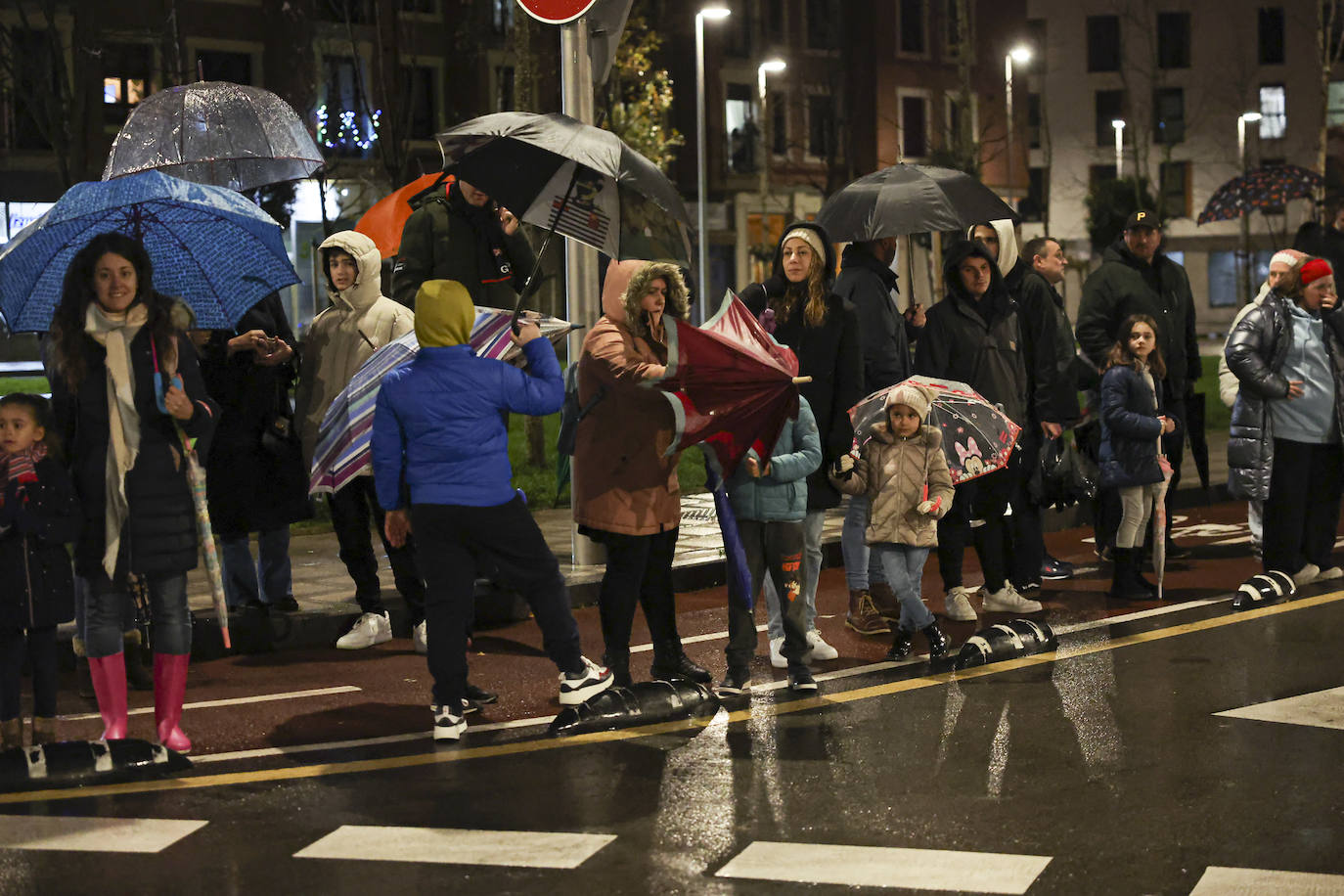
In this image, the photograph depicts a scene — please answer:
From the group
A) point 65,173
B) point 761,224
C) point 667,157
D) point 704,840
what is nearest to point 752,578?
point 704,840

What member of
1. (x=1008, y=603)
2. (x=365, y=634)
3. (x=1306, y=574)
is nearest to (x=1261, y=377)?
(x=1306, y=574)

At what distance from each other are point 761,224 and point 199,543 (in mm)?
45863

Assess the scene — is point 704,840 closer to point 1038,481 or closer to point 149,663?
point 149,663

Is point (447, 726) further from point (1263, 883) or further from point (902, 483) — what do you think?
point (1263, 883)

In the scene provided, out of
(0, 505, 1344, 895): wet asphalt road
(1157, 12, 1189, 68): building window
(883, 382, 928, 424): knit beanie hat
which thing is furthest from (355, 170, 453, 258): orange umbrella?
(1157, 12, 1189, 68): building window

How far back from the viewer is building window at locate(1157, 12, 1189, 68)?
78.1 m

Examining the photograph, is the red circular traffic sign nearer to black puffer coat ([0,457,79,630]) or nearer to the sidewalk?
the sidewalk

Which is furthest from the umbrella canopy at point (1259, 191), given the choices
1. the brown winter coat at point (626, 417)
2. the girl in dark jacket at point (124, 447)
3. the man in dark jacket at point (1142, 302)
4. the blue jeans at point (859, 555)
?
the girl in dark jacket at point (124, 447)

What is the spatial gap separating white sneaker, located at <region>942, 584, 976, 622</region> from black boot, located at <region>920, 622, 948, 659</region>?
3.62 ft

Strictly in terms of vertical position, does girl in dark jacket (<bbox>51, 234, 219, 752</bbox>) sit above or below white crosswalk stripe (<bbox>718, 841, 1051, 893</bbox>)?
above

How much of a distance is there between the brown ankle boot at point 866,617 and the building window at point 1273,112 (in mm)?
72791

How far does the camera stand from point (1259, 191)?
20.1m

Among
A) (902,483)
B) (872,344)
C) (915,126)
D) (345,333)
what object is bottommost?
(902,483)

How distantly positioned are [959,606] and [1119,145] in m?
67.6
